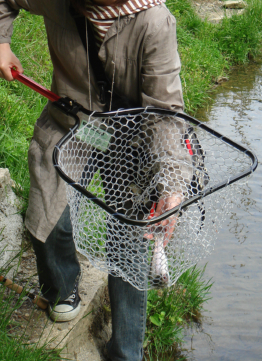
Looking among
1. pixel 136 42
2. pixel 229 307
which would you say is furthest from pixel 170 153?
pixel 229 307

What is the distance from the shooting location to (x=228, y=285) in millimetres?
3186

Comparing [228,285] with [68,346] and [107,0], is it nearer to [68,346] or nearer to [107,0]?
[68,346]

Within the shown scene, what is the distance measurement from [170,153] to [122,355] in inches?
39.2

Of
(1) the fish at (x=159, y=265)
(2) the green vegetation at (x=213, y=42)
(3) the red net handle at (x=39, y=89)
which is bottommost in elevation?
(2) the green vegetation at (x=213, y=42)

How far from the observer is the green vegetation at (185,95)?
8.50ft

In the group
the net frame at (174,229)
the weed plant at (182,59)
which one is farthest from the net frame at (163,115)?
the weed plant at (182,59)

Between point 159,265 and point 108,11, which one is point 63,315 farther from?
point 108,11

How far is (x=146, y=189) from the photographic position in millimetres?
Result: 1857

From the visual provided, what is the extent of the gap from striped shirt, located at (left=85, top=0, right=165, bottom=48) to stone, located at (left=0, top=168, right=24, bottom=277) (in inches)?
47.0

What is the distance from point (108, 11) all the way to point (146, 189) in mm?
702

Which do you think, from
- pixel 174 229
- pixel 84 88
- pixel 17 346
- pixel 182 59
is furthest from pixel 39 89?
pixel 182 59

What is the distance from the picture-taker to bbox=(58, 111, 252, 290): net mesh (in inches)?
63.2

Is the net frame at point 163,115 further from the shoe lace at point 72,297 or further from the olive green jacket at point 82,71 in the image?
the shoe lace at point 72,297

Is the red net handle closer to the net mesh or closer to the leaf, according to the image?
the net mesh
